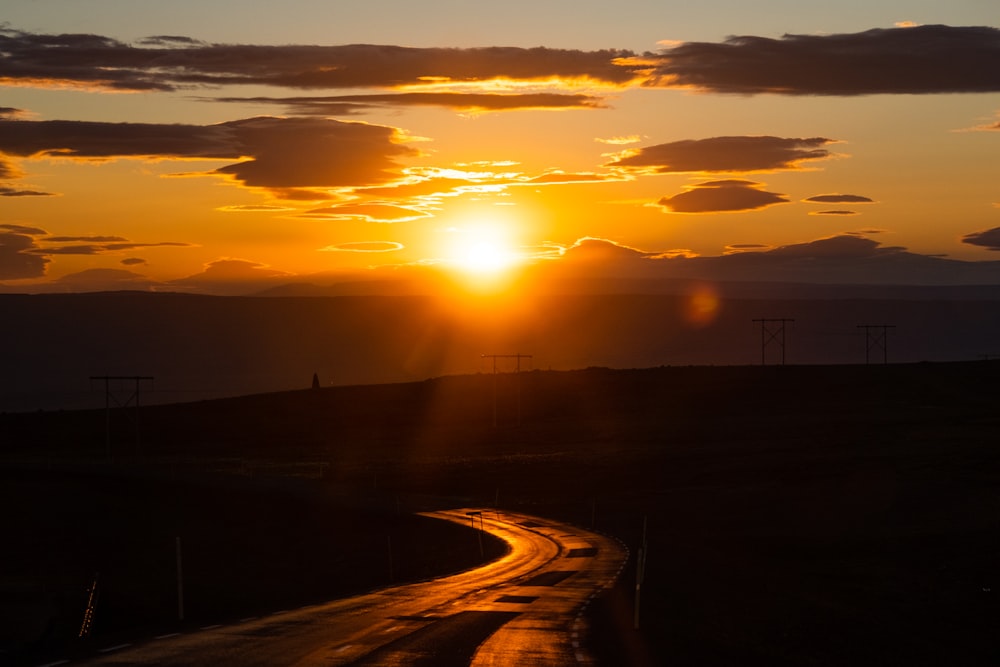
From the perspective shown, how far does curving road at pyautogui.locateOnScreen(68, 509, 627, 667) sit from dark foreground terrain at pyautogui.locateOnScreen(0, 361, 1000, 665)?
1.44 m

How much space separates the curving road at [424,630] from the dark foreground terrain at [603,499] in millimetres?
1436

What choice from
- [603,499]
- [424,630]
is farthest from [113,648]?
[603,499]

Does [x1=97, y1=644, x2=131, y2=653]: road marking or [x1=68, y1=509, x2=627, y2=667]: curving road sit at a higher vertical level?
[x1=97, y1=644, x2=131, y2=653]: road marking

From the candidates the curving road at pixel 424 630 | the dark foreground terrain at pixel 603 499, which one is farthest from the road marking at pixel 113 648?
the dark foreground terrain at pixel 603 499

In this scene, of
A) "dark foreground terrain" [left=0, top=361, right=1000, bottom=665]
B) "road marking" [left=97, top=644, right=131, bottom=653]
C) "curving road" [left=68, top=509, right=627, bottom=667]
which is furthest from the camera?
"dark foreground terrain" [left=0, top=361, right=1000, bottom=665]

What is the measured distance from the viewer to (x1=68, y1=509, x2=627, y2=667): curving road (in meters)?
22.6

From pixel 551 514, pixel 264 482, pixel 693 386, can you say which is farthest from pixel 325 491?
pixel 693 386

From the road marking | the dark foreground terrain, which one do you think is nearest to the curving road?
the road marking

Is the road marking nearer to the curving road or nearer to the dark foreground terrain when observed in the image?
the curving road

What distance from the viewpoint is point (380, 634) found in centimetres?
2597

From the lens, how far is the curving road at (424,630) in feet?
74.1

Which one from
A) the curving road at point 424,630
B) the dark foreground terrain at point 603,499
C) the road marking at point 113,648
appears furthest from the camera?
the dark foreground terrain at point 603,499

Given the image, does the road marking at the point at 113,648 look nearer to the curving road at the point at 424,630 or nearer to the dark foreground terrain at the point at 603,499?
the curving road at the point at 424,630

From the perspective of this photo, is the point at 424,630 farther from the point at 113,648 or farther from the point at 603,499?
the point at 603,499
